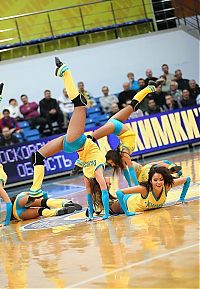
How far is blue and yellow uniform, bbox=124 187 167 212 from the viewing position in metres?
8.77

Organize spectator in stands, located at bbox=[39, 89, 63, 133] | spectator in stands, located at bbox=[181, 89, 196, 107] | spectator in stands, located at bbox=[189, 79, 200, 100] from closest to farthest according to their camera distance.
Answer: spectator in stands, located at bbox=[39, 89, 63, 133]
spectator in stands, located at bbox=[181, 89, 196, 107]
spectator in stands, located at bbox=[189, 79, 200, 100]

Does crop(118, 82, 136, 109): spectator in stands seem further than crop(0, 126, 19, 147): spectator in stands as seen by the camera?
Yes

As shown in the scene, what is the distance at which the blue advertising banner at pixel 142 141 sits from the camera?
1723cm

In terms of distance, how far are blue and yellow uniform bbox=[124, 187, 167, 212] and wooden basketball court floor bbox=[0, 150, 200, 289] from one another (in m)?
0.15

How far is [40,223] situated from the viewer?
9.80 metres

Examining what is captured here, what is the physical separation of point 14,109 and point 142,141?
3.71m

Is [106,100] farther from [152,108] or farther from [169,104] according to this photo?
[169,104]

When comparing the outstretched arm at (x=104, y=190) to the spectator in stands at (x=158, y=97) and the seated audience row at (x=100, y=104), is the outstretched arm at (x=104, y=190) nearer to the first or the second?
the seated audience row at (x=100, y=104)

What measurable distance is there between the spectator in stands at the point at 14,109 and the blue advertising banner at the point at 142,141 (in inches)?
66.6

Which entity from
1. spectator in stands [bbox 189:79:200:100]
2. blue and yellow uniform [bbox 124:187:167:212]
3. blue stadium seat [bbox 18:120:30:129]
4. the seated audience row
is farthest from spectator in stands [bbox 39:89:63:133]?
blue and yellow uniform [bbox 124:187:167:212]

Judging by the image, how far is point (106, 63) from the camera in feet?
69.7

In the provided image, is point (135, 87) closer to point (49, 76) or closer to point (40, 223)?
point (49, 76)

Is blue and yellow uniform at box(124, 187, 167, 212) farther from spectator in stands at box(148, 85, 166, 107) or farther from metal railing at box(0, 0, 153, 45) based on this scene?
metal railing at box(0, 0, 153, 45)

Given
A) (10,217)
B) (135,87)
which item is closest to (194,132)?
(135,87)
